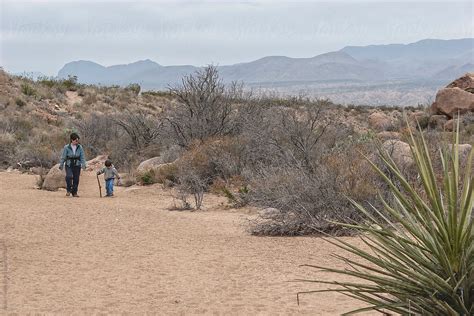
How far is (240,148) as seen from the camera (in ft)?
61.6

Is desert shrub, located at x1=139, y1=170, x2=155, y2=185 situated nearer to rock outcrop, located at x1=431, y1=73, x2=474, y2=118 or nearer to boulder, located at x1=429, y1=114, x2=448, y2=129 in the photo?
boulder, located at x1=429, y1=114, x2=448, y2=129

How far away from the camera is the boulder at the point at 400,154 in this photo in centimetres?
1326

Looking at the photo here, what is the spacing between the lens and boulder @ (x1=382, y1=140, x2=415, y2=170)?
13262 millimetres

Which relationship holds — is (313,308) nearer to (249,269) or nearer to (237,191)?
(249,269)

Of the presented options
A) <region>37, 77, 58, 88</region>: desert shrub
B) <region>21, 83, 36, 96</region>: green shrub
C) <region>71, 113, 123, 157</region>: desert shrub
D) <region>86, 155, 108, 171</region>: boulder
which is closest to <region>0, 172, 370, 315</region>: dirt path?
<region>86, 155, 108, 171</region>: boulder

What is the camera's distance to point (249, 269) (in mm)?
8750

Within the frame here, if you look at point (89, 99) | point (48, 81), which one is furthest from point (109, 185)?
point (48, 81)

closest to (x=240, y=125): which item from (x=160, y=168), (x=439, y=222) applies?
(x=160, y=168)

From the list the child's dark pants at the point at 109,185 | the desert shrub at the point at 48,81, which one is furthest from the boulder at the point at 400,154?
the desert shrub at the point at 48,81

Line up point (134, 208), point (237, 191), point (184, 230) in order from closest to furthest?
point (184, 230) < point (134, 208) < point (237, 191)

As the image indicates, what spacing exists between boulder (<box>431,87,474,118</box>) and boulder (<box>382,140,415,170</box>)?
55.2 ft

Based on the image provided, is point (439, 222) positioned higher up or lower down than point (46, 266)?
higher up

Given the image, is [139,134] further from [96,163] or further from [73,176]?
[73,176]

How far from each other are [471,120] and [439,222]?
27.9 meters
